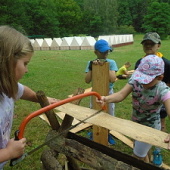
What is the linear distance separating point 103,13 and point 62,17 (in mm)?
9373

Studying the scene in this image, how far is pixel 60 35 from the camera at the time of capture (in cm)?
4531

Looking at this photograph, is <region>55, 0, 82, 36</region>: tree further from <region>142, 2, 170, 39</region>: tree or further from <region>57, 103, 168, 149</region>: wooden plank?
<region>57, 103, 168, 149</region>: wooden plank

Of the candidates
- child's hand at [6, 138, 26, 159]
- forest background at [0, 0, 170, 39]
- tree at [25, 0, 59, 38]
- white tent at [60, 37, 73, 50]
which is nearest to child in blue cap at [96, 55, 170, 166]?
child's hand at [6, 138, 26, 159]

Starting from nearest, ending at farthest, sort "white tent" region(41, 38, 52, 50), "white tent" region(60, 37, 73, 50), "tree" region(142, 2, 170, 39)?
"white tent" region(60, 37, 73, 50)
"white tent" region(41, 38, 52, 50)
"tree" region(142, 2, 170, 39)

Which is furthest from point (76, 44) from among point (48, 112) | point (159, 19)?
point (159, 19)

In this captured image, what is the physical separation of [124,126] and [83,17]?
5193cm

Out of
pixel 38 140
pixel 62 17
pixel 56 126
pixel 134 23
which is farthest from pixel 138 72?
pixel 134 23

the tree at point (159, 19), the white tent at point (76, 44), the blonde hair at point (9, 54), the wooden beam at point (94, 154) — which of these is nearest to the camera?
the blonde hair at point (9, 54)

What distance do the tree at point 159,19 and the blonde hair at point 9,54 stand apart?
1415 inches

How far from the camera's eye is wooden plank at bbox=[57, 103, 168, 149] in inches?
82.2

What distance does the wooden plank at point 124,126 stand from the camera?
6.85 feet

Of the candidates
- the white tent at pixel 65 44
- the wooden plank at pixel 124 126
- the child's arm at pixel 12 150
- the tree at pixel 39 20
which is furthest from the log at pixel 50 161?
the tree at pixel 39 20

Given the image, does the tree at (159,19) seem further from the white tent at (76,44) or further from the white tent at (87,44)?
the white tent at (76,44)

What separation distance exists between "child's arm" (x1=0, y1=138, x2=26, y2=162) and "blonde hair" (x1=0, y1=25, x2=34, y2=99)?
1.20 feet
